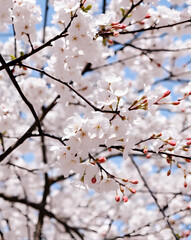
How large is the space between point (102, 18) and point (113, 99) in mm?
602

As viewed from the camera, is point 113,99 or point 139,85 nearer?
point 113,99

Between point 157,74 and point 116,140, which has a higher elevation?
point 157,74

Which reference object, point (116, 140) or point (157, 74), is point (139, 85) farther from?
point (116, 140)

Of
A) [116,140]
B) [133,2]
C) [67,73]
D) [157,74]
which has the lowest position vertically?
[116,140]

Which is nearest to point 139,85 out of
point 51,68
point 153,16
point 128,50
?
point 128,50

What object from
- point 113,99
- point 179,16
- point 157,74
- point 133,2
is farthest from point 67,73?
point 157,74

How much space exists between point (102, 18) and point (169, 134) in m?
0.87

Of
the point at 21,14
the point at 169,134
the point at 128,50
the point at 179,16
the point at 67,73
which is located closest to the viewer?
the point at 169,134

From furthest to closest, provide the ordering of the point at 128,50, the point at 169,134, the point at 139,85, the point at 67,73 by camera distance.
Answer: the point at 139,85 < the point at 128,50 < the point at 67,73 < the point at 169,134

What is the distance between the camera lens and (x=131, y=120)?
160 cm

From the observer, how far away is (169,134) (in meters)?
1.78

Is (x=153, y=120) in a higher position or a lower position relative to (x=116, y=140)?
higher

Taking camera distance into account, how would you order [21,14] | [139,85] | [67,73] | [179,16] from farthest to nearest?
[139,85]
[179,16]
[67,73]
[21,14]

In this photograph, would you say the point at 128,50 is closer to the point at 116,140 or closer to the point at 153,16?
the point at 153,16
